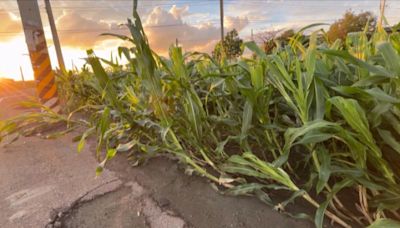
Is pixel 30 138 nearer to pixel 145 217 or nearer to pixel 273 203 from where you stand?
pixel 145 217

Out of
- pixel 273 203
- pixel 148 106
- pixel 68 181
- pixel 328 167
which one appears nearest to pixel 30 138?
pixel 68 181

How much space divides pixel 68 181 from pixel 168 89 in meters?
0.73

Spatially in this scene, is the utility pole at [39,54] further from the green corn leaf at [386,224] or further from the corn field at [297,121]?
the green corn leaf at [386,224]

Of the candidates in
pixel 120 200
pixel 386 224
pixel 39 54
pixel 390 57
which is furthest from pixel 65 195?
pixel 39 54

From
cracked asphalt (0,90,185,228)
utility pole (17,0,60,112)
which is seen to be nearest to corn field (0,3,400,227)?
cracked asphalt (0,90,185,228)

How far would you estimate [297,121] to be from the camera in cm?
89

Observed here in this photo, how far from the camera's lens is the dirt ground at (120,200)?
0.87 metres

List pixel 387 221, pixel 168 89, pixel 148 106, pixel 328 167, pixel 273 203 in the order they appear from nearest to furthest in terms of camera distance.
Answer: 1. pixel 387 221
2. pixel 328 167
3. pixel 273 203
4. pixel 168 89
5. pixel 148 106

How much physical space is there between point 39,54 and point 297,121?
13.9 ft

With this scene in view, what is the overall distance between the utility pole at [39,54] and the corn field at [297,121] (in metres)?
3.13

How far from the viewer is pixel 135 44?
99 cm

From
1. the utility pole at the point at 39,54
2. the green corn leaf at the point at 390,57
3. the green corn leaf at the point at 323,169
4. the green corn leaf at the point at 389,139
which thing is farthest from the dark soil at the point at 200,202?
the utility pole at the point at 39,54

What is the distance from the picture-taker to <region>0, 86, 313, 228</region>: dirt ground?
2.87 ft

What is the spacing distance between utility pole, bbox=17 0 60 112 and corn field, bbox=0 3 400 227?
10.3 ft
